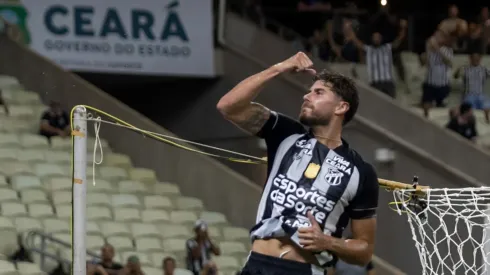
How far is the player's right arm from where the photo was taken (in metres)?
4.63

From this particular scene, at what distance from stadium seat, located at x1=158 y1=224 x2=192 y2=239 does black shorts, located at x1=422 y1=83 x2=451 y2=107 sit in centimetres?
420

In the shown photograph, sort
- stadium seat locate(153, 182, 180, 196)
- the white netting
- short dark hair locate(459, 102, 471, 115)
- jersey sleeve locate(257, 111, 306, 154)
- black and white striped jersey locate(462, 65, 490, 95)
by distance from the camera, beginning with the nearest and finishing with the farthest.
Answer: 1. jersey sleeve locate(257, 111, 306, 154)
2. the white netting
3. stadium seat locate(153, 182, 180, 196)
4. short dark hair locate(459, 102, 471, 115)
5. black and white striped jersey locate(462, 65, 490, 95)

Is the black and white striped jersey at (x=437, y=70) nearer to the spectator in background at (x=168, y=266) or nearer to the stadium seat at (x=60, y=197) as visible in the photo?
the stadium seat at (x=60, y=197)

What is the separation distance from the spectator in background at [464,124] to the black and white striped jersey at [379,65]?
1.26 m

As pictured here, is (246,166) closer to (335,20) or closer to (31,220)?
(335,20)

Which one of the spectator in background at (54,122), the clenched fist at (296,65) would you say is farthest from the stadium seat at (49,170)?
the clenched fist at (296,65)

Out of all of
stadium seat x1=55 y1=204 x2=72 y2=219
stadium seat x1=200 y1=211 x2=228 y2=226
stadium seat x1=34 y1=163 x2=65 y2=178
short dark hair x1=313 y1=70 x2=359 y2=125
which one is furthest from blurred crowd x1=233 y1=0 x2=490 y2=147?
short dark hair x1=313 y1=70 x2=359 y2=125

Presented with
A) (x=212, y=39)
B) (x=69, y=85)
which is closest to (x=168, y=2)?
(x=212, y=39)

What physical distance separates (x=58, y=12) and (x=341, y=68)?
12.1 ft

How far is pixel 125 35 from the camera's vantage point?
1375cm

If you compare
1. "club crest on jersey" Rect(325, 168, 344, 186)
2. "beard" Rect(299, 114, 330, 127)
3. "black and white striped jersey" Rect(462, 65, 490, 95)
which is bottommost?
"black and white striped jersey" Rect(462, 65, 490, 95)

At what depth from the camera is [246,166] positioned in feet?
45.7

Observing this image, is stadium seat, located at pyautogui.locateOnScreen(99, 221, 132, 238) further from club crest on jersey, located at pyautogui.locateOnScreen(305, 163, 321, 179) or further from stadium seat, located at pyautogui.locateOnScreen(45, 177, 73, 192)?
club crest on jersey, located at pyautogui.locateOnScreen(305, 163, 321, 179)

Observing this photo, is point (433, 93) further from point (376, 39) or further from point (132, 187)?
point (132, 187)
